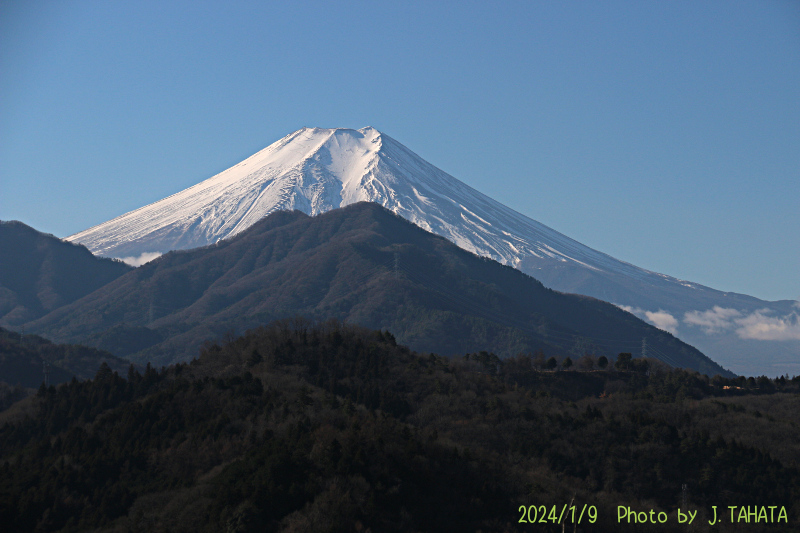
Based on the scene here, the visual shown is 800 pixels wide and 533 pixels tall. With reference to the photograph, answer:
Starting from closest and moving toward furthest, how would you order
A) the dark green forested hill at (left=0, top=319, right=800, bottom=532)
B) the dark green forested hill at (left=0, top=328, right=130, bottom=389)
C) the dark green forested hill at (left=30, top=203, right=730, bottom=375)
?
1. the dark green forested hill at (left=0, top=319, right=800, bottom=532)
2. the dark green forested hill at (left=0, top=328, right=130, bottom=389)
3. the dark green forested hill at (left=30, top=203, right=730, bottom=375)

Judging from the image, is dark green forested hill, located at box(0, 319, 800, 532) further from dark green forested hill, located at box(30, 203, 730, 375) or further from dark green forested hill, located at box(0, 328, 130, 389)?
dark green forested hill, located at box(30, 203, 730, 375)

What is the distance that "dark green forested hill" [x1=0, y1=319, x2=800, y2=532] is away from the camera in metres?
41.0

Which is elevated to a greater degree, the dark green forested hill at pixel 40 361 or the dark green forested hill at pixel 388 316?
the dark green forested hill at pixel 388 316

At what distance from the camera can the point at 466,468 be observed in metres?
45.8

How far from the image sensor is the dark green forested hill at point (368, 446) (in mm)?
40969

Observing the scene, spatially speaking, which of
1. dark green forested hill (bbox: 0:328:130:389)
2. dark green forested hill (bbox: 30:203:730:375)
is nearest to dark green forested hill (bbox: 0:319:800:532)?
dark green forested hill (bbox: 0:328:130:389)

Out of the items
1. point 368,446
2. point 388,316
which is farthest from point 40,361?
point 388,316

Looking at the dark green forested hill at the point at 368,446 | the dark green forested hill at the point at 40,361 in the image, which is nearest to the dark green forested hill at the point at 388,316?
the dark green forested hill at the point at 40,361

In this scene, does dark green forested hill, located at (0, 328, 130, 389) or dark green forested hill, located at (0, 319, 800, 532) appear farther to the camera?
dark green forested hill, located at (0, 328, 130, 389)

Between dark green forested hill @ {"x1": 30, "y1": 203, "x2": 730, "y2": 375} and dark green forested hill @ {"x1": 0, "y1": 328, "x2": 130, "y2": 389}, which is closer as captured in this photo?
dark green forested hill @ {"x1": 0, "y1": 328, "x2": 130, "y2": 389}

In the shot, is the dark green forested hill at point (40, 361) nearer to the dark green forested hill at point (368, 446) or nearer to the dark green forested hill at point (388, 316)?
the dark green forested hill at point (388, 316)

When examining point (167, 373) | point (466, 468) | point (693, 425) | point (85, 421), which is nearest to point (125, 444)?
point (85, 421)

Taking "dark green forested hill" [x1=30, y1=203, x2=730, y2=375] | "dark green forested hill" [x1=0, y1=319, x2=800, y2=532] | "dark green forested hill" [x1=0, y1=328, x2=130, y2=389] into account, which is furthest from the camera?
"dark green forested hill" [x1=30, y1=203, x2=730, y2=375]

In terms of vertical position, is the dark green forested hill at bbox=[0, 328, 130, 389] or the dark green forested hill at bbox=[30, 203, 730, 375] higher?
the dark green forested hill at bbox=[30, 203, 730, 375]
